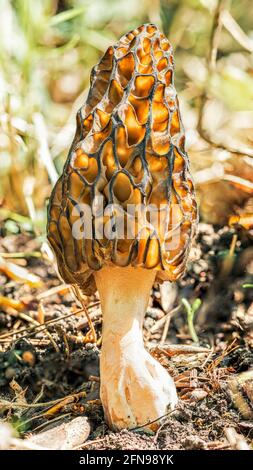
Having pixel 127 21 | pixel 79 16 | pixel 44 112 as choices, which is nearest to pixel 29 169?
pixel 44 112

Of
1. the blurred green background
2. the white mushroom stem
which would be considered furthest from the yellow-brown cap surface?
the blurred green background

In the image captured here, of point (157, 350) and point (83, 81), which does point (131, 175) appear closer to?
point (157, 350)

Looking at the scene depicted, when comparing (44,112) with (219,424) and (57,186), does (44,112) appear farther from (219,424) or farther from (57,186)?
(219,424)

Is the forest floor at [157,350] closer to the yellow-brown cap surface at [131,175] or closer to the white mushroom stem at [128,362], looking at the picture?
the white mushroom stem at [128,362]

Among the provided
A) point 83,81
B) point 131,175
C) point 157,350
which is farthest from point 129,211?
point 83,81

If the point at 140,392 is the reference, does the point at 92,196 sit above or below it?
above

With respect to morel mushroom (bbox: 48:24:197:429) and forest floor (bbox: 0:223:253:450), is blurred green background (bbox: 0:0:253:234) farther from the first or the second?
morel mushroom (bbox: 48:24:197:429)
